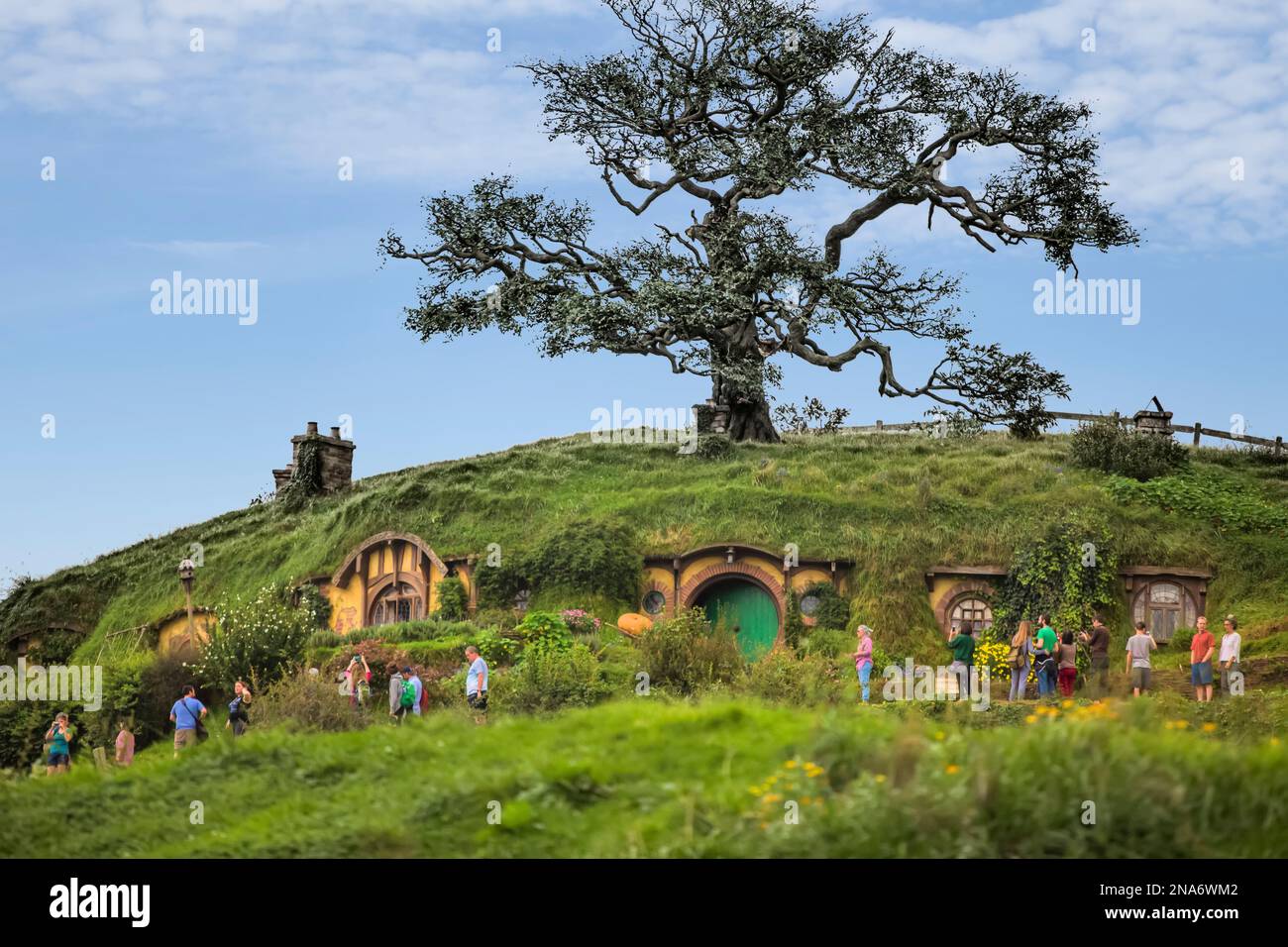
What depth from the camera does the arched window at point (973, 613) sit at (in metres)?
28.1

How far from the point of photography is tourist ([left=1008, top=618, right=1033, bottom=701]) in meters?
22.5

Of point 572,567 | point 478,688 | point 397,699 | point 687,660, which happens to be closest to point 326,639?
point 572,567

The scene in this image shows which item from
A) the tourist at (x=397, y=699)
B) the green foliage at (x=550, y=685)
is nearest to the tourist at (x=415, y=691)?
the tourist at (x=397, y=699)

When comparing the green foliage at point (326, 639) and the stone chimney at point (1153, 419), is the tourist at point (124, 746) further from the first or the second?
the stone chimney at point (1153, 419)

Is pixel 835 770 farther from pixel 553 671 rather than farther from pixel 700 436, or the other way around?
pixel 700 436

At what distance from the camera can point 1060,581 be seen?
27.5 meters

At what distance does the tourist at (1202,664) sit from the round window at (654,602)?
12.0 metres

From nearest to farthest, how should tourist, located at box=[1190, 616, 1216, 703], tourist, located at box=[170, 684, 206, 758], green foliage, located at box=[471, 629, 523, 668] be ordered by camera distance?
tourist, located at box=[170, 684, 206, 758] → tourist, located at box=[1190, 616, 1216, 703] → green foliage, located at box=[471, 629, 523, 668]

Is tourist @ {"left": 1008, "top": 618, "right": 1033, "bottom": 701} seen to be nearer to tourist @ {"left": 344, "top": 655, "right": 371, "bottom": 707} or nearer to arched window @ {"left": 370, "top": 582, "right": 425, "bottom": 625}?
tourist @ {"left": 344, "top": 655, "right": 371, "bottom": 707}

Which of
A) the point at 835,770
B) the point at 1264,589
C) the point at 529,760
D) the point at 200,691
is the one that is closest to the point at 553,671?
the point at 200,691

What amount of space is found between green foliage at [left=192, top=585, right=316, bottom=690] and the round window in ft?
25.5

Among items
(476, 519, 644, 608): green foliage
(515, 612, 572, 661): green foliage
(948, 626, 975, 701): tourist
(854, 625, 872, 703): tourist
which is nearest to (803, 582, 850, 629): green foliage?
(476, 519, 644, 608): green foliage

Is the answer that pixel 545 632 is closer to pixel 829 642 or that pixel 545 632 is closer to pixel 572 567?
pixel 572 567
